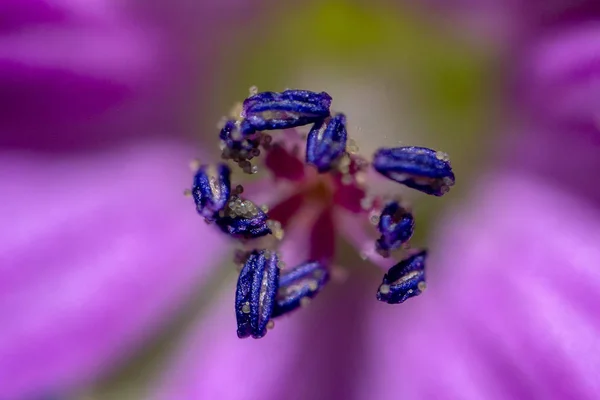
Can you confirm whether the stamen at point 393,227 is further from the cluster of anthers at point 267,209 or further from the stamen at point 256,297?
the stamen at point 256,297

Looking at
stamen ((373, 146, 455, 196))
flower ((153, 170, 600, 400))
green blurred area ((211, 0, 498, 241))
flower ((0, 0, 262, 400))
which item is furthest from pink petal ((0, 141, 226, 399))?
stamen ((373, 146, 455, 196))

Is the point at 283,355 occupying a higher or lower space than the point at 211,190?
lower

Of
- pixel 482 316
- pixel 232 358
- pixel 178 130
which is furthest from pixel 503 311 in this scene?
pixel 178 130

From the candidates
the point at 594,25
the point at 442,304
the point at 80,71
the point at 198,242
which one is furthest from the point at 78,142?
the point at 594,25

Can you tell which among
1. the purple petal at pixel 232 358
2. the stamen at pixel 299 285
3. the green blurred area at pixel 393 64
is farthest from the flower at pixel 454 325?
the stamen at pixel 299 285

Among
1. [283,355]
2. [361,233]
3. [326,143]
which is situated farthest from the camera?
[283,355]

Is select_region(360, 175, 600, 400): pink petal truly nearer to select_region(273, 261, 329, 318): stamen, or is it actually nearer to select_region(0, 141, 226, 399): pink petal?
select_region(273, 261, 329, 318): stamen

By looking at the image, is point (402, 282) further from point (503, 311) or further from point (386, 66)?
point (386, 66)
